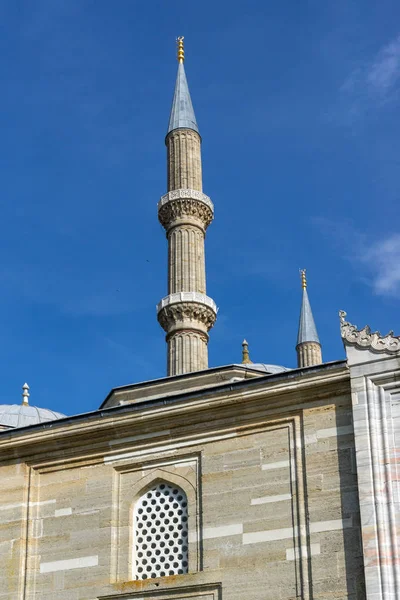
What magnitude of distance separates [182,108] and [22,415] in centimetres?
1419

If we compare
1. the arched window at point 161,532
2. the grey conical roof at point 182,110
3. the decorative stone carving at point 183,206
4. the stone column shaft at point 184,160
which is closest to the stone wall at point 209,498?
the arched window at point 161,532

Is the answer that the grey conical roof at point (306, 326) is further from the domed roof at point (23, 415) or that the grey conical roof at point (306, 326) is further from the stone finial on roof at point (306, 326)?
the domed roof at point (23, 415)

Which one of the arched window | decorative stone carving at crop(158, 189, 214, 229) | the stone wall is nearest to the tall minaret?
decorative stone carving at crop(158, 189, 214, 229)

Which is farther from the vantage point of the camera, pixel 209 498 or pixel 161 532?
pixel 161 532

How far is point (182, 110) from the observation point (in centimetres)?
3791

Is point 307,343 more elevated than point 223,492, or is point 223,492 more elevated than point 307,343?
point 307,343

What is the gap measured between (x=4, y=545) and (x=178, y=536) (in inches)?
107

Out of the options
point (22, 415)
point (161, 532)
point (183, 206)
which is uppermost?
point (183, 206)

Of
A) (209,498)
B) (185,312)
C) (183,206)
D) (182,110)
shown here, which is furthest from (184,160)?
(209,498)

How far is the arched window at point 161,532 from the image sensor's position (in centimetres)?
1512

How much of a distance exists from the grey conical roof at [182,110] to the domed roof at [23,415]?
1222 cm

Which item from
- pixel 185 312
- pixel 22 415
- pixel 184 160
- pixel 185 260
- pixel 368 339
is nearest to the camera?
pixel 368 339

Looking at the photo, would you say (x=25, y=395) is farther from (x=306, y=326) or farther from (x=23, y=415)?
(x=306, y=326)

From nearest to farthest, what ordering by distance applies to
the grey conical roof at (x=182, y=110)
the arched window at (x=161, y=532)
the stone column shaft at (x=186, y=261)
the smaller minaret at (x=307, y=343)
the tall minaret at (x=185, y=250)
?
the arched window at (x=161, y=532), the tall minaret at (x=185, y=250), the stone column shaft at (x=186, y=261), the grey conical roof at (x=182, y=110), the smaller minaret at (x=307, y=343)
